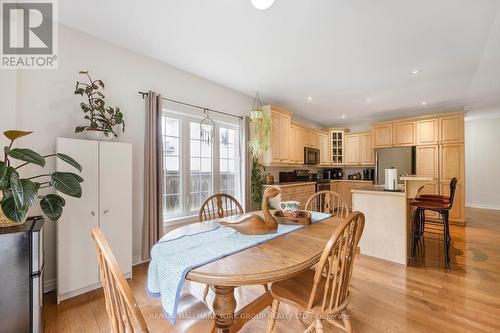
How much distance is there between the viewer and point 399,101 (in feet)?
15.3

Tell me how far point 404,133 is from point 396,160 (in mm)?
690

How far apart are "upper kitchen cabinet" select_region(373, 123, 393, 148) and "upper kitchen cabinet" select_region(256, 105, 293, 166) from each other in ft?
8.38

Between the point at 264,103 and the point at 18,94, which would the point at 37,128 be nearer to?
the point at 18,94

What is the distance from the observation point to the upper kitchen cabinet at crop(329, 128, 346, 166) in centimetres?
641

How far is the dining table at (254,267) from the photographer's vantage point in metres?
1.00

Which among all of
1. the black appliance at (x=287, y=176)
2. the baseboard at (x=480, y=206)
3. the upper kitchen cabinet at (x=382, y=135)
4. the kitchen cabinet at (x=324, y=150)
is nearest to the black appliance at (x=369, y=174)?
the upper kitchen cabinet at (x=382, y=135)

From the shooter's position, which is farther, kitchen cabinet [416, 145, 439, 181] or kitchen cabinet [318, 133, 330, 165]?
kitchen cabinet [318, 133, 330, 165]

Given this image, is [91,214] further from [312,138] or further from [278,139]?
[312,138]

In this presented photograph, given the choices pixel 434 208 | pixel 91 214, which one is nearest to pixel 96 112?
pixel 91 214

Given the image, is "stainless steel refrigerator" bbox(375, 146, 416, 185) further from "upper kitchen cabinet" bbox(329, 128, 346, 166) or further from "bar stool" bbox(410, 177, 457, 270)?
"bar stool" bbox(410, 177, 457, 270)

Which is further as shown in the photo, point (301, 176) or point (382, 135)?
point (382, 135)

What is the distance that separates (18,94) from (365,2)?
10.6 ft

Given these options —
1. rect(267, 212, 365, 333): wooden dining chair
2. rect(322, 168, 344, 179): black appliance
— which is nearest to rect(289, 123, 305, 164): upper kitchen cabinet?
rect(322, 168, 344, 179): black appliance

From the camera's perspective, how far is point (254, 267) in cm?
107
